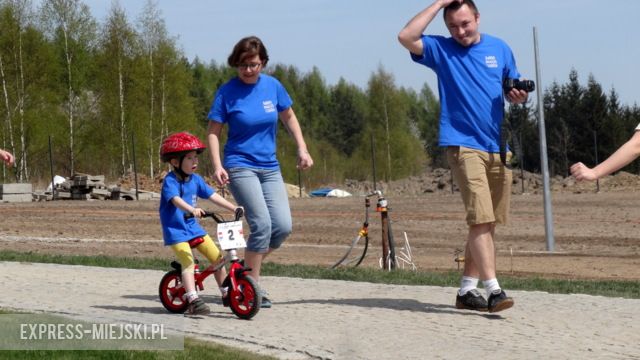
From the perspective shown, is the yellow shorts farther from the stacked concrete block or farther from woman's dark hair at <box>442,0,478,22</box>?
the stacked concrete block

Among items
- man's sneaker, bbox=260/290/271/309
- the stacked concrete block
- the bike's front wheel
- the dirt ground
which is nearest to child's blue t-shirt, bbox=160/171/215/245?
the bike's front wheel

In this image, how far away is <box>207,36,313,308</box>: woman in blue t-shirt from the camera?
9.04 m

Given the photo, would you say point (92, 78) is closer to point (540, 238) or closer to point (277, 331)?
point (540, 238)

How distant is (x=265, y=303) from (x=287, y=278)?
2.53 metres

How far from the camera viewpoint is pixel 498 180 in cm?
873

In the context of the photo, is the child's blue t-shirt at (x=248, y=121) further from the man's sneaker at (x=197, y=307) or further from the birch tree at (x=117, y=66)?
the birch tree at (x=117, y=66)

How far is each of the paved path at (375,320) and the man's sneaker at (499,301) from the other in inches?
3.2

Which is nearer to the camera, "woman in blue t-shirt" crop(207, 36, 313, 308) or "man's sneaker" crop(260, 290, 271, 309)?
"woman in blue t-shirt" crop(207, 36, 313, 308)

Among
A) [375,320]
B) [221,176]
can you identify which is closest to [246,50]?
[221,176]

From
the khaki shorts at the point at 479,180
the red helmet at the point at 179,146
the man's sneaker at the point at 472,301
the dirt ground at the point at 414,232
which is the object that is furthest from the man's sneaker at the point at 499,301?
the dirt ground at the point at 414,232

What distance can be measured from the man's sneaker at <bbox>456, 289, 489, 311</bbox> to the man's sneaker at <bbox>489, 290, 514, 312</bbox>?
0.70ft

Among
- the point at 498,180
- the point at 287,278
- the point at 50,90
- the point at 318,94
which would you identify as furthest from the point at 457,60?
the point at 318,94

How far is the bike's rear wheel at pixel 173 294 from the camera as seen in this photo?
919 cm

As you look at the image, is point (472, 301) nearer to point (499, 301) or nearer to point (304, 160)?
point (499, 301)
